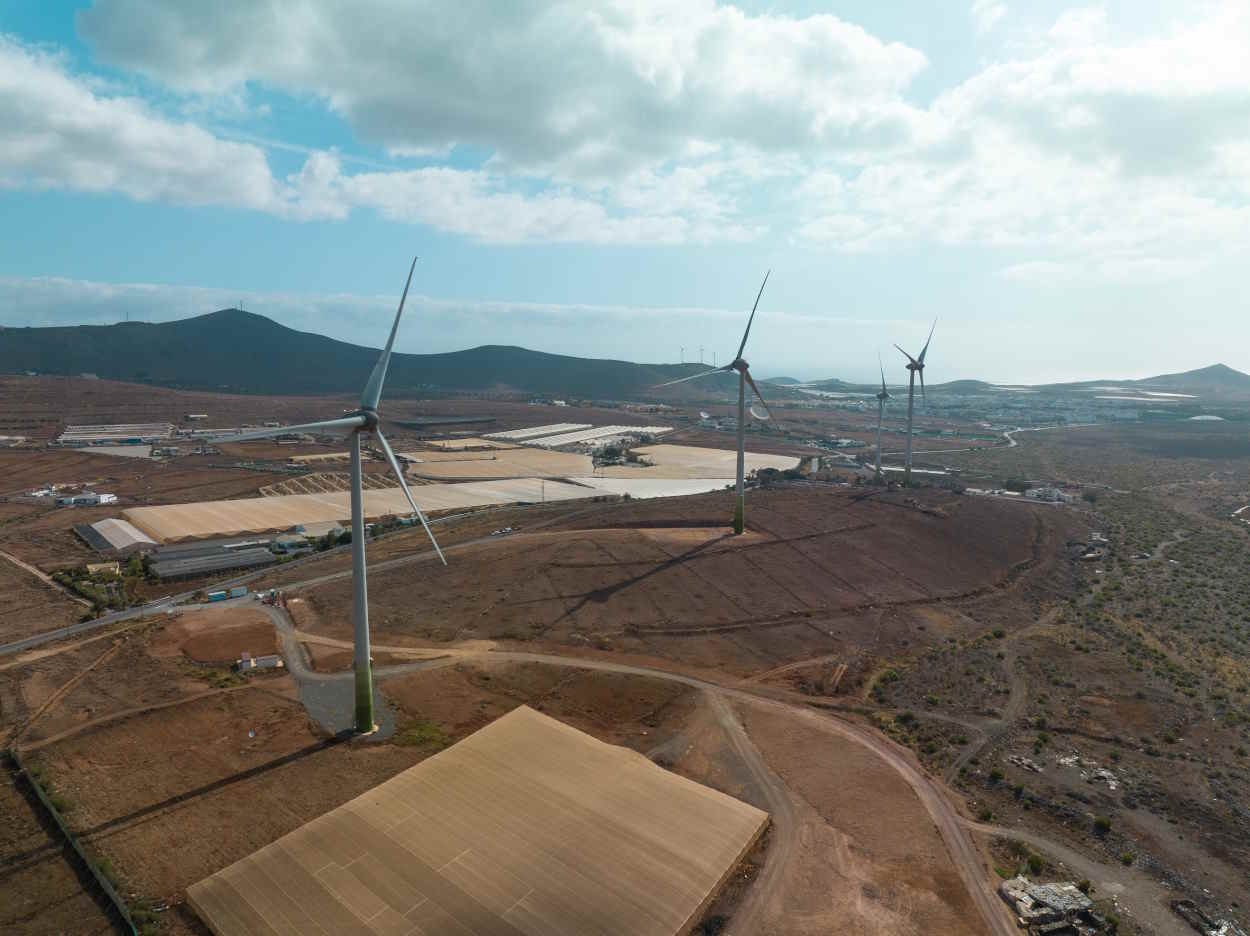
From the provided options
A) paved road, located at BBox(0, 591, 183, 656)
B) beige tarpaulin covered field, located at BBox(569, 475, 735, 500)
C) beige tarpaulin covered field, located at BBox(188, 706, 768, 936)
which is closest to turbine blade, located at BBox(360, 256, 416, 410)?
beige tarpaulin covered field, located at BBox(188, 706, 768, 936)

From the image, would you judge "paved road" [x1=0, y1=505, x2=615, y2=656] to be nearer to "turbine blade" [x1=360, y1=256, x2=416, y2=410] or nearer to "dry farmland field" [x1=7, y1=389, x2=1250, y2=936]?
"dry farmland field" [x1=7, y1=389, x2=1250, y2=936]

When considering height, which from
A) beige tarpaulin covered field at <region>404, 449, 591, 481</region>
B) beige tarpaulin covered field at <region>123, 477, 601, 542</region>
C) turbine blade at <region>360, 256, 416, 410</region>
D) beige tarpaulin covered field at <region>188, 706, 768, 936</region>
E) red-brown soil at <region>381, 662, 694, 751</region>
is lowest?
red-brown soil at <region>381, 662, 694, 751</region>

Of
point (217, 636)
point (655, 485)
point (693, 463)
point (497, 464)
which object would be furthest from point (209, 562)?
point (693, 463)

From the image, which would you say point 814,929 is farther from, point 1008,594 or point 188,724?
point 1008,594

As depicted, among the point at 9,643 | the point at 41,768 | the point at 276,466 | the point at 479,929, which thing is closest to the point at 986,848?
the point at 479,929

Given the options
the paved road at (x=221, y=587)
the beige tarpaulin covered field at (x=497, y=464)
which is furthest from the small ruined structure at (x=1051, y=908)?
the beige tarpaulin covered field at (x=497, y=464)

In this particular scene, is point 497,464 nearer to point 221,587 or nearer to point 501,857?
point 221,587
